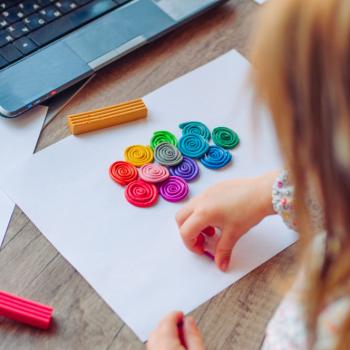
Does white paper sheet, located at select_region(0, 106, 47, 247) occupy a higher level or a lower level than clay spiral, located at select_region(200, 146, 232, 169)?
higher

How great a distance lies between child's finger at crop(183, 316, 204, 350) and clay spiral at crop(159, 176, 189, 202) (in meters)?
0.13

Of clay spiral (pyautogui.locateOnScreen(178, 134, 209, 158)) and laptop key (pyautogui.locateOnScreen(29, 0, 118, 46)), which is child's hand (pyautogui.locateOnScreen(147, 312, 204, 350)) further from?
laptop key (pyautogui.locateOnScreen(29, 0, 118, 46))

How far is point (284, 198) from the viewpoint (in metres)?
0.65

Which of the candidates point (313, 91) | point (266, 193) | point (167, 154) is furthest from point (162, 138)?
point (313, 91)

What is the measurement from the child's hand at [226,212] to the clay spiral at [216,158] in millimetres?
38

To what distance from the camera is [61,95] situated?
763 mm

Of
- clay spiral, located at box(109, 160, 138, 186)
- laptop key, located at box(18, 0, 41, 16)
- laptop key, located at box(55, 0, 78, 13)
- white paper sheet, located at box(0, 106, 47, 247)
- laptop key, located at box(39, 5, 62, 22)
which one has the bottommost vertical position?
clay spiral, located at box(109, 160, 138, 186)

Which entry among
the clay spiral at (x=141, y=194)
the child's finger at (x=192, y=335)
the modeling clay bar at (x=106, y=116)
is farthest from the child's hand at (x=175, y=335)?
the modeling clay bar at (x=106, y=116)

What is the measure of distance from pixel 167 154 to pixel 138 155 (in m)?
0.03

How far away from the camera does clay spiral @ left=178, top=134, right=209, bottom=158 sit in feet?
2.36

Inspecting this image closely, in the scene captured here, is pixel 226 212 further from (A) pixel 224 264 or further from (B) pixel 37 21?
(B) pixel 37 21

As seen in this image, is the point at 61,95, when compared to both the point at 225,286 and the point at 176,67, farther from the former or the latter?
the point at 225,286

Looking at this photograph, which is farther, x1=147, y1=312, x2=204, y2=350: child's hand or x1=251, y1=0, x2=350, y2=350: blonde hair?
x1=147, y1=312, x2=204, y2=350: child's hand

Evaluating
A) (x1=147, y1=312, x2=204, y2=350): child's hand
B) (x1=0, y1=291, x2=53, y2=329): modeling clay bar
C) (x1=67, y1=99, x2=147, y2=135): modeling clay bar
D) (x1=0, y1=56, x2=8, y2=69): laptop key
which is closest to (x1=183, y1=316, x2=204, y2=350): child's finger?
(x1=147, y1=312, x2=204, y2=350): child's hand
